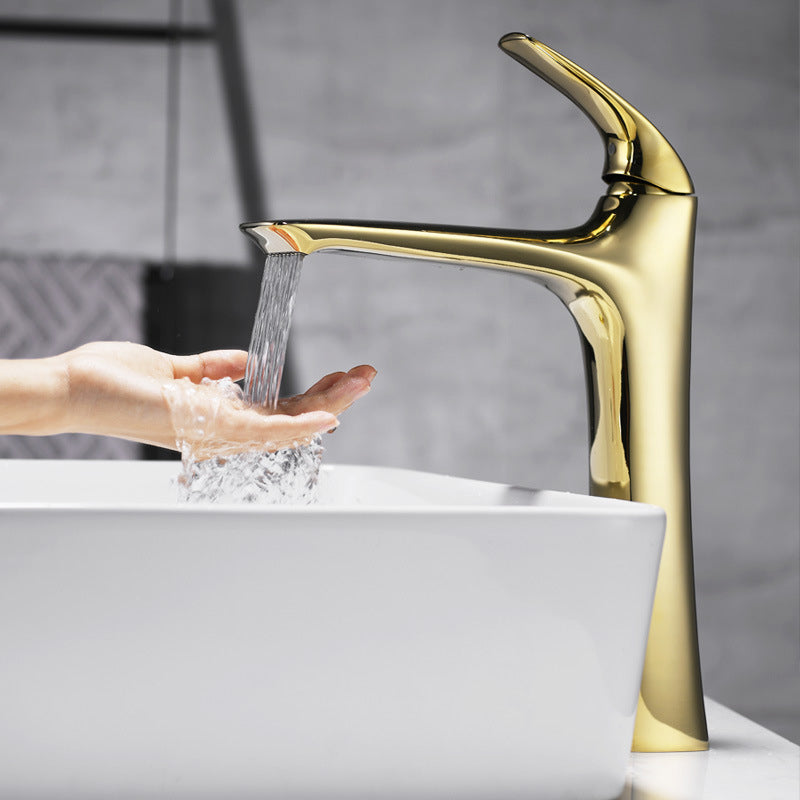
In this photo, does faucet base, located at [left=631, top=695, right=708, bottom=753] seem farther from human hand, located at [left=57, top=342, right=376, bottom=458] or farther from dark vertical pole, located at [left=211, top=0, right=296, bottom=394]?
dark vertical pole, located at [left=211, top=0, right=296, bottom=394]

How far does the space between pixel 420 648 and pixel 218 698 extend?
2.5 inches

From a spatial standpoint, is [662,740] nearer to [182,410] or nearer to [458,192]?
[182,410]

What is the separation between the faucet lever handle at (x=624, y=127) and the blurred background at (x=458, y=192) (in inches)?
40.1

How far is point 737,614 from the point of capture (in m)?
1.48

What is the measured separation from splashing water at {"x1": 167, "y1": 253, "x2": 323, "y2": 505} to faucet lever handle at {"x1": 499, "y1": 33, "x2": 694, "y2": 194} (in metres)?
0.15

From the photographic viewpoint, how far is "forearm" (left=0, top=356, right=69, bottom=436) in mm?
487

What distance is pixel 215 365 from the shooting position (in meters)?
0.59

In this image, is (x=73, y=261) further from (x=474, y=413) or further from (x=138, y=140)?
(x=474, y=413)

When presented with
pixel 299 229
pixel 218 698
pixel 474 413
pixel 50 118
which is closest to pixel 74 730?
pixel 218 698

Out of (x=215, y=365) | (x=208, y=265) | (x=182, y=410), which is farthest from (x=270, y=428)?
(x=208, y=265)

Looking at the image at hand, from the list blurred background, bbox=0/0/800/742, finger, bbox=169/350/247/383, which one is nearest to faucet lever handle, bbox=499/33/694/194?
finger, bbox=169/350/247/383

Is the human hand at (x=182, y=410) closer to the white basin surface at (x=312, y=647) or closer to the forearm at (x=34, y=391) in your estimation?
the forearm at (x=34, y=391)

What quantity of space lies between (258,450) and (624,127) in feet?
0.81

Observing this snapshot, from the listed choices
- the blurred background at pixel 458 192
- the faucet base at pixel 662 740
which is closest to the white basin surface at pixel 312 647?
the faucet base at pixel 662 740
